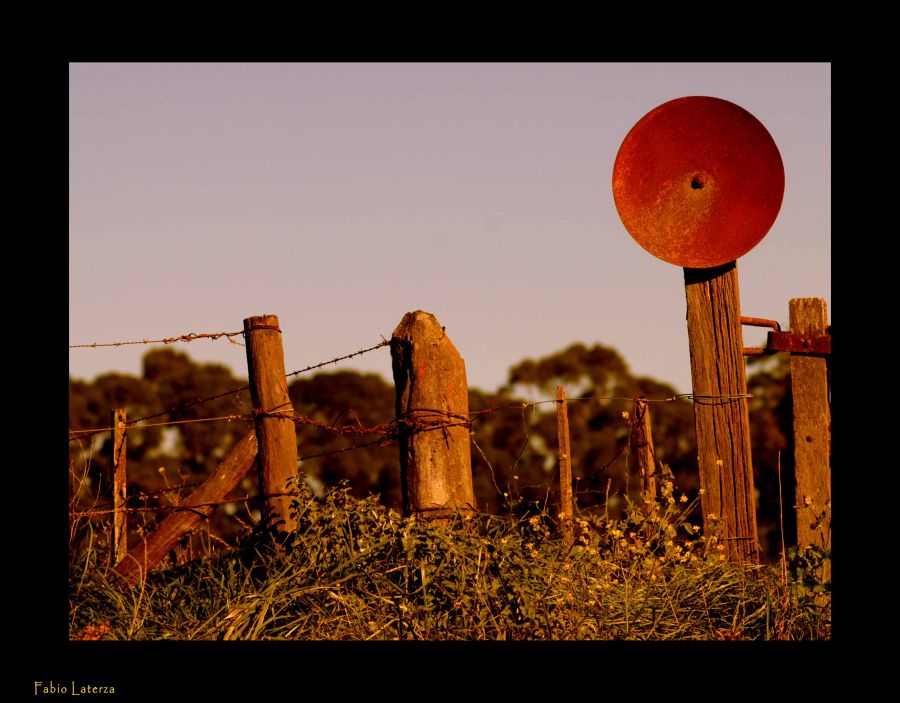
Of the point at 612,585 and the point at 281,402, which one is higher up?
the point at 281,402

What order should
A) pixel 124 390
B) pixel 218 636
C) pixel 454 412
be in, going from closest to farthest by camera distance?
pixel 218 636, pixel 454 412, pixel 124 390

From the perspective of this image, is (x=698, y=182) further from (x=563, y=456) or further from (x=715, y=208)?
(x=563, y=456)

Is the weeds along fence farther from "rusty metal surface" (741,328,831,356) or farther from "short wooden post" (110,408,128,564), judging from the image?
"short wooden post" (110,408,128,564)

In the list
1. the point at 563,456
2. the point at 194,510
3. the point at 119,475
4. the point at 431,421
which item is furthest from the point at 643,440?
the point at 119,475

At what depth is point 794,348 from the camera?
6676 mm

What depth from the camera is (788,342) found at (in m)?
6.67

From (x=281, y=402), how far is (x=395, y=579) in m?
1.53

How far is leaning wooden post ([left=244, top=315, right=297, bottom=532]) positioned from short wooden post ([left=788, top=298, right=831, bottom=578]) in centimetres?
331

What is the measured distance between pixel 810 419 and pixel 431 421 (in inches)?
104

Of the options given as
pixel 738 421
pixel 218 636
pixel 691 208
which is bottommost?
pixel 218 636

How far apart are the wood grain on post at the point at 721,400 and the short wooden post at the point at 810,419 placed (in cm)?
35
